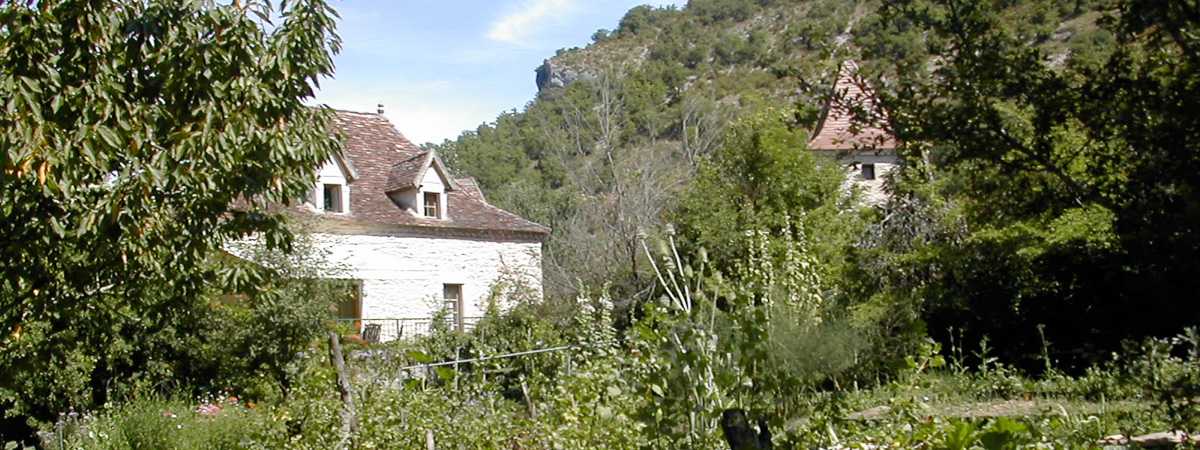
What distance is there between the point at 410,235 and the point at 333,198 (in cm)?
198

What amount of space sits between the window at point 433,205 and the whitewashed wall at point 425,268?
0.65m

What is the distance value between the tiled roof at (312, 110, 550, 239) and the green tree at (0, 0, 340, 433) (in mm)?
16117

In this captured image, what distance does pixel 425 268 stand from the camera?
78.5 feet

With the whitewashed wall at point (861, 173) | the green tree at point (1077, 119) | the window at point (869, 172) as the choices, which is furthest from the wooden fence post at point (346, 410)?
the window at point (869, 172)

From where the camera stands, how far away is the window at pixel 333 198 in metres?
22.4

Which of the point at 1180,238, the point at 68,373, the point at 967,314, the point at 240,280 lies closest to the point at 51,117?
the point at 240,280

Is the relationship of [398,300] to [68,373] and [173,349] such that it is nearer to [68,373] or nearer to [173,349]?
[173,349]

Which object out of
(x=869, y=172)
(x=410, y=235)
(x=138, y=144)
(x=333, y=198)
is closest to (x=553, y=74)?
(x=869, y=172)

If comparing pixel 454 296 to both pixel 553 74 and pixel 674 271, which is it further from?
pixel 553 74

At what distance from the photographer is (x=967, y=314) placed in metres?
13.3

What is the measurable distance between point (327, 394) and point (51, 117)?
219 cm

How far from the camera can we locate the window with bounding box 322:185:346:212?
73.5ft

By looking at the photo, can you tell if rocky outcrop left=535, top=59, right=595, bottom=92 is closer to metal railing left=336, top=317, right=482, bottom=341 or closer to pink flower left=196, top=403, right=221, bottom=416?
metal railing left=336, top=317, right=482, bottom=341

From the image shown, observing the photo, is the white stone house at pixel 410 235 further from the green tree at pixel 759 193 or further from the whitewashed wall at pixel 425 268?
the green tree at pixel 759 193
